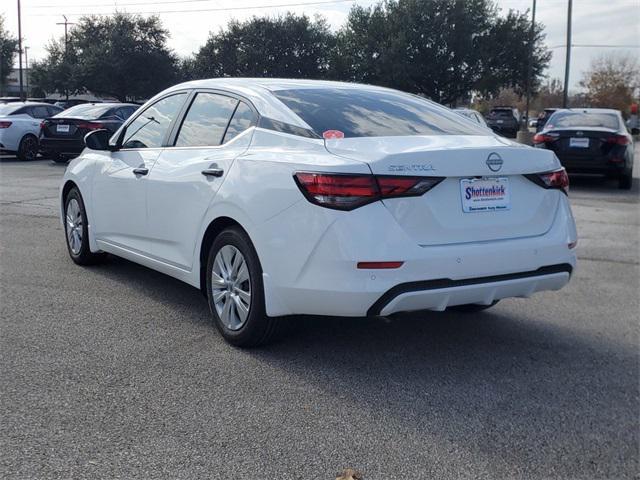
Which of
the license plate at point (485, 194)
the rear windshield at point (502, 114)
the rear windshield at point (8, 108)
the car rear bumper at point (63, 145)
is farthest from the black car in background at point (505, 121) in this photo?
the license plate at point (485, 194)

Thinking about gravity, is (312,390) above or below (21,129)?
below

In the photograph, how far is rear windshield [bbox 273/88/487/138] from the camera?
14.9 ft

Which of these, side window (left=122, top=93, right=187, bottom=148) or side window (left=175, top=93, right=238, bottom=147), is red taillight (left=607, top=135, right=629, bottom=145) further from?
side window (left=175, top=93, right=238, bottom=147)

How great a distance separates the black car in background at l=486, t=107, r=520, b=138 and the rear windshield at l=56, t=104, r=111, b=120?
26.1 meters

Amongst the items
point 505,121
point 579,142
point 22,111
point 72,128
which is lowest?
point 579,142

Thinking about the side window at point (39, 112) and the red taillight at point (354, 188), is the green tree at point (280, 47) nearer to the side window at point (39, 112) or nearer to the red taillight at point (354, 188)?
the side window at point (39, 112)

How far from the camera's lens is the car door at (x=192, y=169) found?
15.6ft

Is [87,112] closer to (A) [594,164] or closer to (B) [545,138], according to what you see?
(B) [545,138]

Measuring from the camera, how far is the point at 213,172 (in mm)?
4707

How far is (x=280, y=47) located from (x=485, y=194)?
161ft

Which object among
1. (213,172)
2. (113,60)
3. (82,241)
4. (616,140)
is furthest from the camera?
(113,60)

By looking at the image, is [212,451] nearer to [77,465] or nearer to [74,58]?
[77,465]

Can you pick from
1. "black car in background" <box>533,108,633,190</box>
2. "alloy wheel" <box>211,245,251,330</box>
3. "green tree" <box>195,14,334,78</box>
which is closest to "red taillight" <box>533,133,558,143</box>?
"black car in background" <box>533,108,633,190</box>

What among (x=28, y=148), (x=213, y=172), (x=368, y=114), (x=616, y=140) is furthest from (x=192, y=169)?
(x=28, y=148)
